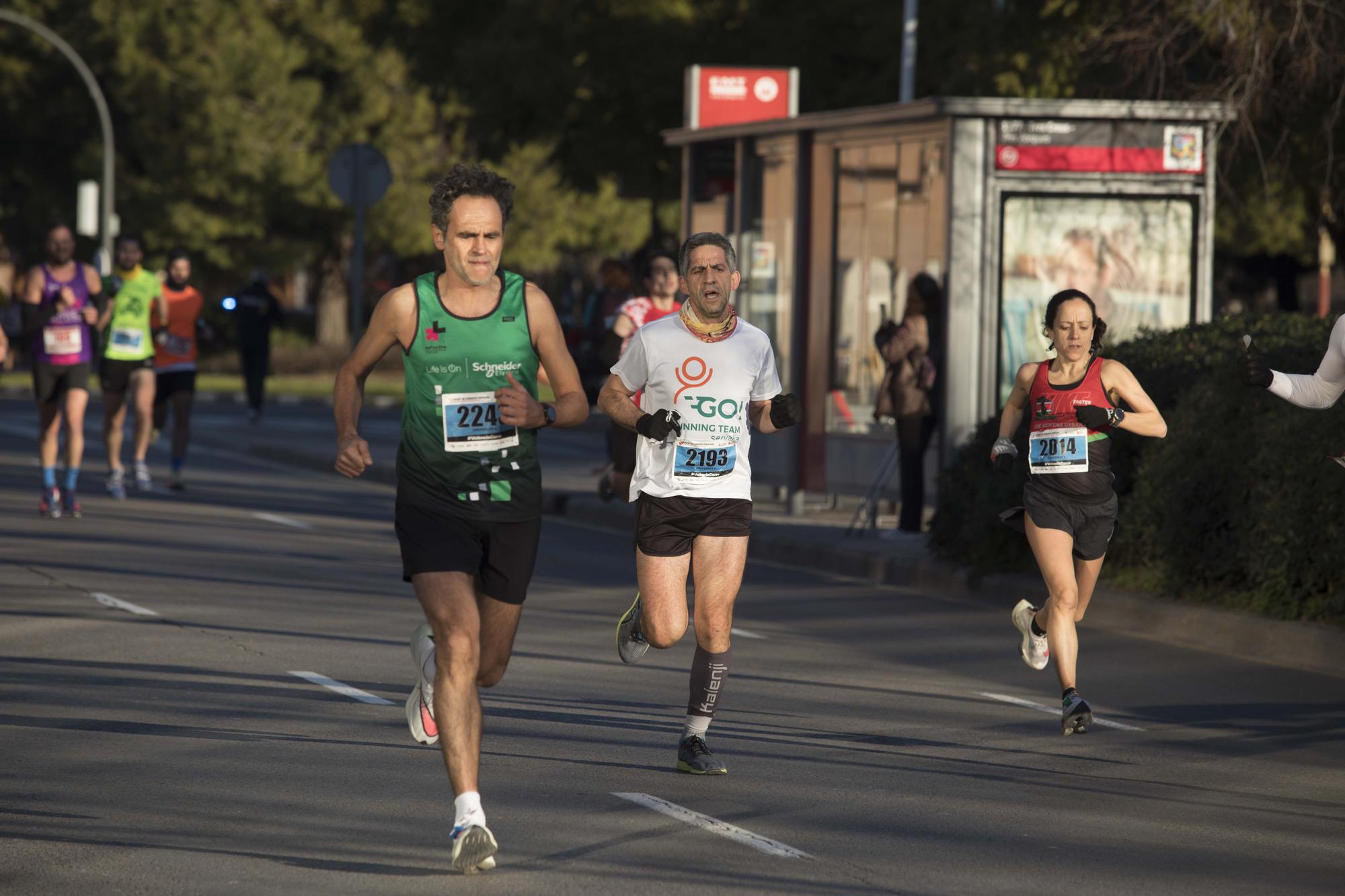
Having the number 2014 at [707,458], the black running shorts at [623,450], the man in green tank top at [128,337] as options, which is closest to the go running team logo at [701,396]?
the number 2014 at [707,458]

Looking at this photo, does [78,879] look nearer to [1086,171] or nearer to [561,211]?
[1086,171]

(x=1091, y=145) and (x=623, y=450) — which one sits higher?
(x=1091, y=145)

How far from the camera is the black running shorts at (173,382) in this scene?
18672 millimetres

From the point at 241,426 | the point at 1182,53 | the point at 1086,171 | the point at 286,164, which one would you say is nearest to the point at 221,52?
the point at 286,164

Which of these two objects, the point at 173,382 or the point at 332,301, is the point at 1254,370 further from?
the point at 332,301

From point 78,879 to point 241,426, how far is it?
2314 cm

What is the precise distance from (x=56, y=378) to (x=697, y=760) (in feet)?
31.4

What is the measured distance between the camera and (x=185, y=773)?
7586mm

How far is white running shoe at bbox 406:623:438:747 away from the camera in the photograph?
6.84m

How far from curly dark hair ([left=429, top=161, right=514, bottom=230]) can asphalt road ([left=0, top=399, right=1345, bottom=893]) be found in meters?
1.84

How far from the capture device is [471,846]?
6.04 meters

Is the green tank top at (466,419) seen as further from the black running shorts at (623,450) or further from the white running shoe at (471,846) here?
the black running shorts at (623,450)

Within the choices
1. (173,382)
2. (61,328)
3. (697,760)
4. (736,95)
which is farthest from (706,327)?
(736,95)

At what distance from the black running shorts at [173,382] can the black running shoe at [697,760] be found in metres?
11.6
